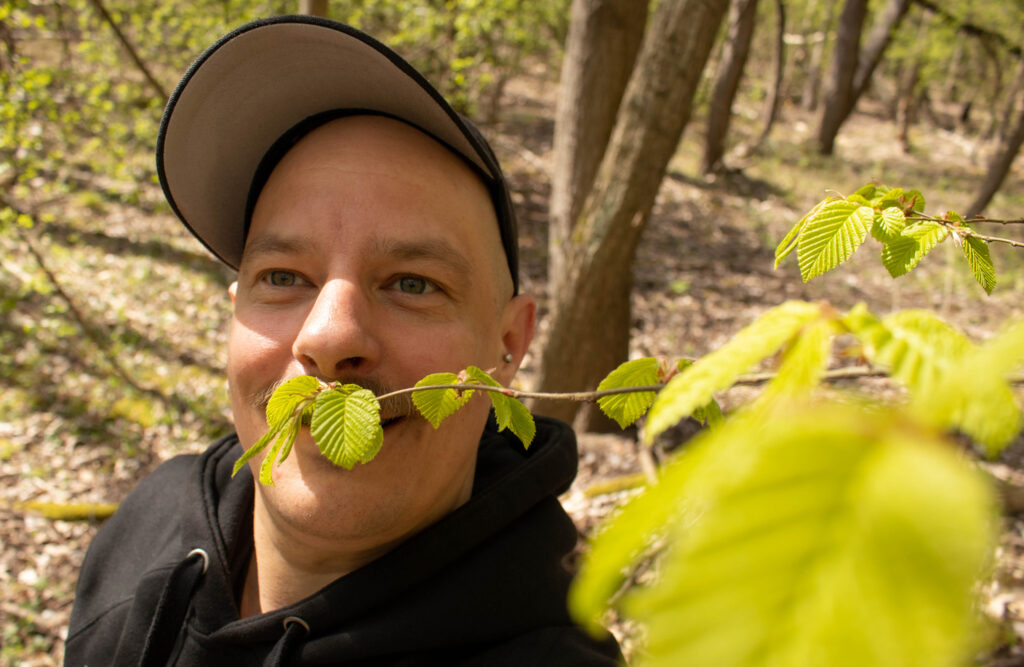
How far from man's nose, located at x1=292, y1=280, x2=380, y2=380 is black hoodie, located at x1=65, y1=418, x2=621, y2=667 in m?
0.52

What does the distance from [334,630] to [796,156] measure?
565 inches

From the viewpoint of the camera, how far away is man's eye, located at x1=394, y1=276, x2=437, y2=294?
145cm

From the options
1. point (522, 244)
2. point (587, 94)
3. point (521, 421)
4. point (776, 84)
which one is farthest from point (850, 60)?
point (521, 421)

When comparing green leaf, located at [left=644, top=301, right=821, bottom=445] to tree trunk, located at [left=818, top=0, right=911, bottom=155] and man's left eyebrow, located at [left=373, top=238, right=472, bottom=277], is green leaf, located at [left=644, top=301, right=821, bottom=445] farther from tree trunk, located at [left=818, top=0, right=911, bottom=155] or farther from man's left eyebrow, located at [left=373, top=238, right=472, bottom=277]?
tree trunk, located at [left=818, top=0, right=911, bottom=155]

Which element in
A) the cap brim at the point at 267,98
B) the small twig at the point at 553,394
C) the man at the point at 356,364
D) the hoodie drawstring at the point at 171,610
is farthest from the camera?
the hoodie drawstring at the point at 171,610

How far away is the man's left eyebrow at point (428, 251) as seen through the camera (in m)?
1.38

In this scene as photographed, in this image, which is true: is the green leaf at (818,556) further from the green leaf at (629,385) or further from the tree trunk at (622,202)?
the tree trunk at (622,202)

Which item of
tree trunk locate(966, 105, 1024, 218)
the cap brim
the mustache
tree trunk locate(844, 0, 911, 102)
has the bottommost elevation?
the mustache

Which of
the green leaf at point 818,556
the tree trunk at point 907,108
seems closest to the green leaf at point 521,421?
the green leaf at point 818,556

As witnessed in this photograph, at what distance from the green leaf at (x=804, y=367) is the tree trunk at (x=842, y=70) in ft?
49.6

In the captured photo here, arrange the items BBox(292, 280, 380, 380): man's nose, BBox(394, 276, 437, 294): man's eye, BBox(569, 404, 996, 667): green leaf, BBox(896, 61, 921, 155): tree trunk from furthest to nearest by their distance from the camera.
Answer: BBox(896, 61, 921, 155): tree trunk → BBox(394, 276, 437, 294): man's eye → BBox(292, 280, 380, 380): man's nose → BBox(569, 404, 996, 667): green leaf

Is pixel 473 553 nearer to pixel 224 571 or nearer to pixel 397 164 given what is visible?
pixel 224 571

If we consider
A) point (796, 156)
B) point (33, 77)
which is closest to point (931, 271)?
point (796, 156)

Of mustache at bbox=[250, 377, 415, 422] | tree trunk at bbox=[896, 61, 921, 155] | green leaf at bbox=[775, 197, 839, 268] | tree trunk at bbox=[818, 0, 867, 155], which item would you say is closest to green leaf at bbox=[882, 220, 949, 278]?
green leaf at bbox=[775, 197, 839, 268]
